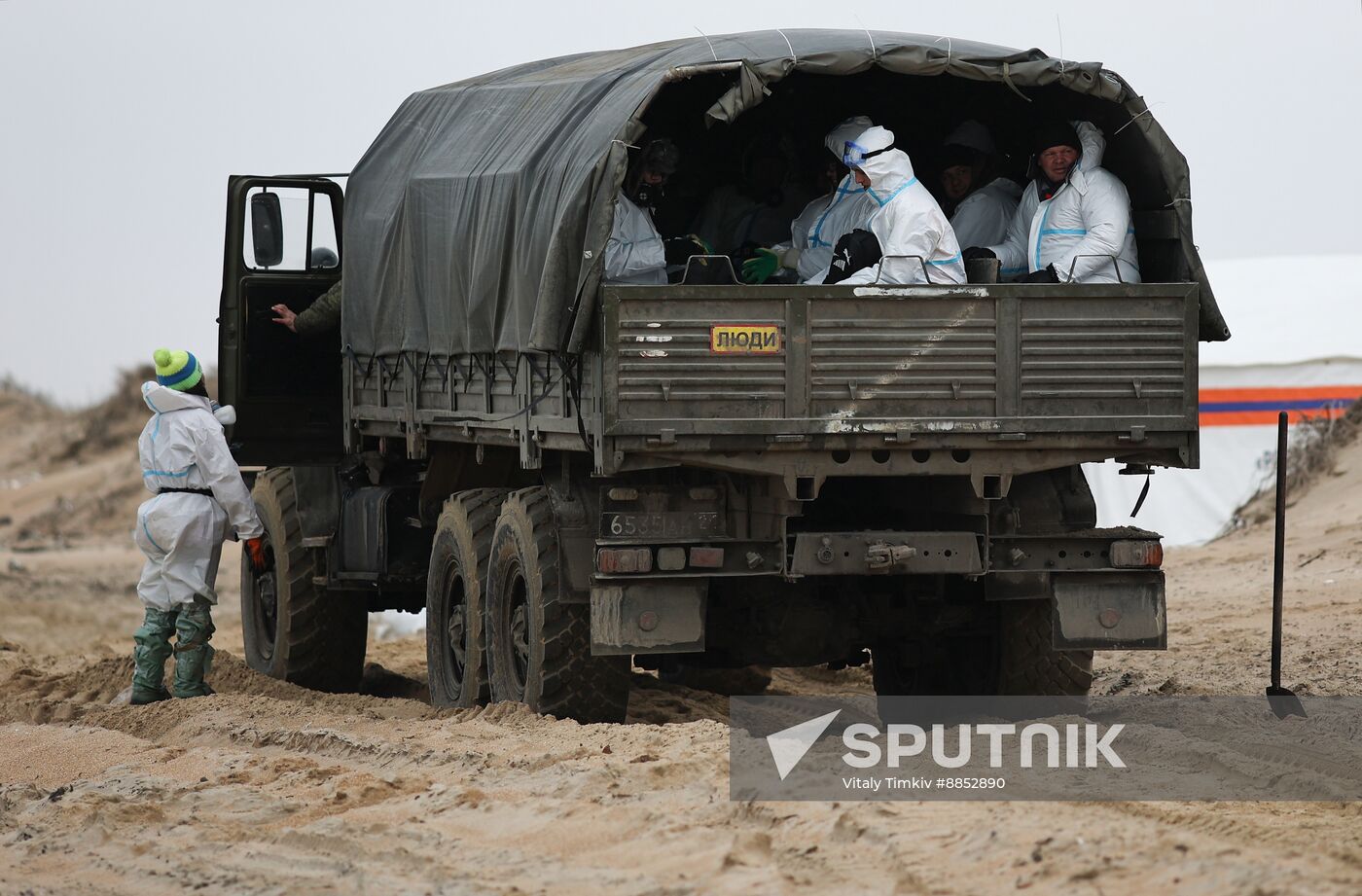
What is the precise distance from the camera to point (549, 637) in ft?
31.2

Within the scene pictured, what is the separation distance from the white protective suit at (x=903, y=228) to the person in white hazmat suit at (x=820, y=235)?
2.50ft

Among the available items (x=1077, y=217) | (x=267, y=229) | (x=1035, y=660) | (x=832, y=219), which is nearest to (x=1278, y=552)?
(x=1035, y=660)

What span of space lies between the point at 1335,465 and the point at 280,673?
1174 centimetres

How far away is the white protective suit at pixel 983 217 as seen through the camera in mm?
10820

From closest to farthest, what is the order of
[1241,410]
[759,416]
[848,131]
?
1. [759,416]
2. [848,131]
3. [1241,410]

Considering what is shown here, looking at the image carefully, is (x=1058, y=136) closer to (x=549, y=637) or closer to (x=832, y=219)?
(x=832, y=219)

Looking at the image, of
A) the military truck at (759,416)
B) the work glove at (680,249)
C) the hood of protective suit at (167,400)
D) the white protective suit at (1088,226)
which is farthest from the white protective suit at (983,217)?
the hood of protective suit at (167,400)

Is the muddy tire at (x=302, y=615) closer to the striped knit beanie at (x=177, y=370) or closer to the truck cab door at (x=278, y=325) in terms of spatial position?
the truck cab door at (x=278, y=325)

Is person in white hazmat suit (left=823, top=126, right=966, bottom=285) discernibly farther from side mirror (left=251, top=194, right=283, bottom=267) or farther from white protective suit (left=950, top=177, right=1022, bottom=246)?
side mirror (left=251, top=194, right=283, bottom=267)

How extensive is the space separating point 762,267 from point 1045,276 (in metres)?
1.80

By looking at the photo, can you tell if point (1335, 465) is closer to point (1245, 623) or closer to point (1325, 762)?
point (1245, 623)

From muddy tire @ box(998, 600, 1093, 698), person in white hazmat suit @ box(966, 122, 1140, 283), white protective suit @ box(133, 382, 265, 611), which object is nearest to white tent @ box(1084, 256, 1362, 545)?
muddy tire @ box(998, 600, 1093, 698)

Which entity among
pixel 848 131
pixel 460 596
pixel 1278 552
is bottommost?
pixel 460 596

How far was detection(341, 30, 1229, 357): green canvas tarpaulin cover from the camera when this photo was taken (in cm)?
895
